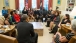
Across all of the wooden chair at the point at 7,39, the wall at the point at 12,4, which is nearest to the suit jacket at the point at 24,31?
the wooden chair at the point at 7,39

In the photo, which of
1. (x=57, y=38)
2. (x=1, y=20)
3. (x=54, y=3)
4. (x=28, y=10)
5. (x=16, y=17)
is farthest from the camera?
(x=54, y=3)

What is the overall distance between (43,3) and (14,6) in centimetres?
223

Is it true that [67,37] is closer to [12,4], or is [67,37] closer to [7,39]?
[7,39]

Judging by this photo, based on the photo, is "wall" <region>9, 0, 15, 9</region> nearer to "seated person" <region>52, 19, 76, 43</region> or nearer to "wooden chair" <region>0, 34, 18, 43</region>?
"seated person" <region>52, 19, 76, 43</region>

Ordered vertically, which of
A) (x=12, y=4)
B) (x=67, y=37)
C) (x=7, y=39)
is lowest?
(x=67, y=37)

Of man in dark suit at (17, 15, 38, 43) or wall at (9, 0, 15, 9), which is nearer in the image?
man in dark suit at (17, 15, 38, 43)

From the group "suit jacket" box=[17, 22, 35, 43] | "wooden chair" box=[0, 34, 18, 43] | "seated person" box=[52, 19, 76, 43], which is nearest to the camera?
"wooden chair" box=[0, 34, 18, 43]

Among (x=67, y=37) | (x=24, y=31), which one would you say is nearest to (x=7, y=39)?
(x=24, y=31)

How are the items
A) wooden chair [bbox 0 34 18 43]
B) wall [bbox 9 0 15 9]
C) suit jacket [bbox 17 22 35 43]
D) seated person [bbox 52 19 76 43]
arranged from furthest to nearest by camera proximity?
wall [bbox 9 0 15 9], suit jacket [bbox 17 22 35 43], seated person [bbox 52 19 76 43], wooden chair [bbox 0 34 18 43]

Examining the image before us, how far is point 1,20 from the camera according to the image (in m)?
4.20

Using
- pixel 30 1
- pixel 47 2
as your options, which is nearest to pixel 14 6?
pixel 30 1

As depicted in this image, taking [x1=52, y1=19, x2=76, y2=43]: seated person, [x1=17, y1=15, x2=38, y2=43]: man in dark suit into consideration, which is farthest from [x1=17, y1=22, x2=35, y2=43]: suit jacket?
[x1=52, y1=19, x2=76, y2=43]: seated person

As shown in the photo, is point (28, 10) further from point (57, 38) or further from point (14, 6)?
point (57, 38)

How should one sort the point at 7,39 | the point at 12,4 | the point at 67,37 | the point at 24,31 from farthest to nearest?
the point at 12,4 → the point at 24,31 → the point at 67,37 → the point at 7,39
